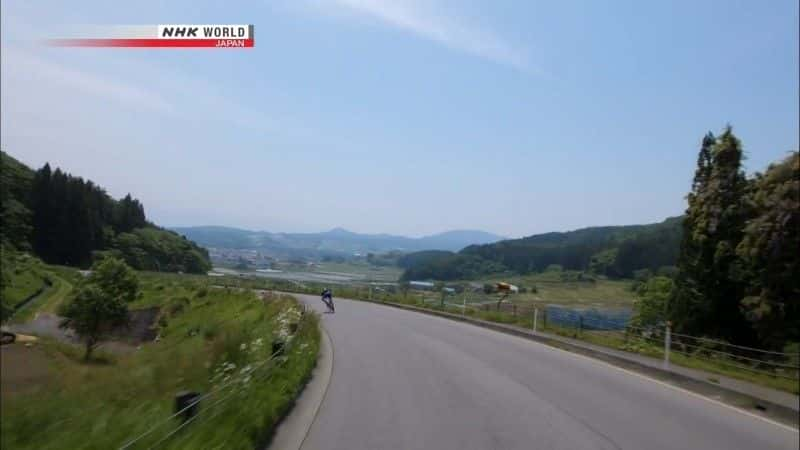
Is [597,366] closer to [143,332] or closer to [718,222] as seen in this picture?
[718,222]

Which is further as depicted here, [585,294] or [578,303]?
[585,294]

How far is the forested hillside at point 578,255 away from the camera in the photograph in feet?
126

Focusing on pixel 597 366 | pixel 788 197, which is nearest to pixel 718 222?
pixel 788 197

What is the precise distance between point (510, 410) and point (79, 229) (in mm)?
39275

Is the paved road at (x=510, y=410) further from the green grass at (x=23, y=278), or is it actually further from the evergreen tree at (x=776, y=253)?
the green grass at (x=23, y=278)

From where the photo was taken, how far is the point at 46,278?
135 feet

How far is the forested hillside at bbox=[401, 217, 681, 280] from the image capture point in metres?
38.4

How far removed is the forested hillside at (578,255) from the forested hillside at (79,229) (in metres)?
25.7

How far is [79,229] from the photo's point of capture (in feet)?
138

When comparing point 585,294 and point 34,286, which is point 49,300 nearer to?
point 34,286

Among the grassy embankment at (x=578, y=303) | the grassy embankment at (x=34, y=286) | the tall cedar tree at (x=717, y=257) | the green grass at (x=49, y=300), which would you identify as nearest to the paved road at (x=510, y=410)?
the grassy embankment at (x=578, y=303)

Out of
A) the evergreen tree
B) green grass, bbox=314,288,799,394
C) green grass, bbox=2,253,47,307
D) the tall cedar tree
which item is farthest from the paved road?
green grass, bbox=2,253,47,307

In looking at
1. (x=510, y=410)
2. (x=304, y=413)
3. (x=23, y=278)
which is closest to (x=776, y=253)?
(x=510, y=410)

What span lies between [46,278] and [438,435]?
4020 centimetres
